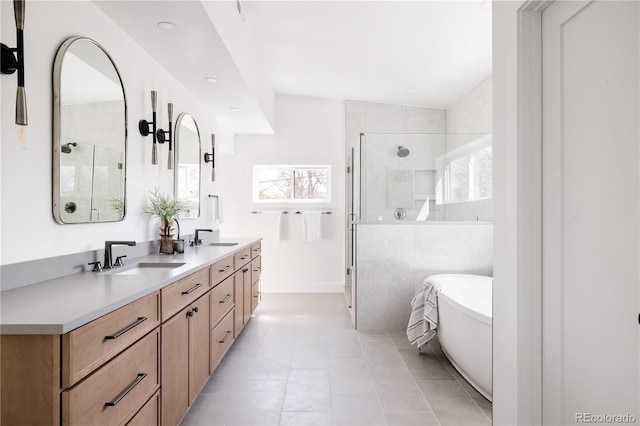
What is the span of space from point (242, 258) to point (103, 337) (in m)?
1.98

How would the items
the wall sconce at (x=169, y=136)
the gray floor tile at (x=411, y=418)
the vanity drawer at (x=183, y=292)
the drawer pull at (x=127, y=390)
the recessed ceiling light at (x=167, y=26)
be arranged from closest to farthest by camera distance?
the drawer pull at (x=127, y=390) < the vanity drawer at (x=183, y=292) < the gray floor tile at (x=411, y=418) < the recessed ceiling light at (x=167, y=26) < the wall sconce at (x=169, y=136)

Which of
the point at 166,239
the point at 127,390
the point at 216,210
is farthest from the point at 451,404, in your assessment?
the point at 216,210

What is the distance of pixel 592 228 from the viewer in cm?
106

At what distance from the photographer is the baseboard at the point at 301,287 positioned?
514 cm

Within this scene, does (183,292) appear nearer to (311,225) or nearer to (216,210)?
(216,210)

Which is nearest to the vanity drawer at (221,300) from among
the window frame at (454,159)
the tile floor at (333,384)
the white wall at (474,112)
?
the tile floor at (333,384)

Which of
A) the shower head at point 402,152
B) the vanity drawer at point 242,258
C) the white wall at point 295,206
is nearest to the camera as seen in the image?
the vanity drawer at point 242,258

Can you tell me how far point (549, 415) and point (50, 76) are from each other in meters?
2.36

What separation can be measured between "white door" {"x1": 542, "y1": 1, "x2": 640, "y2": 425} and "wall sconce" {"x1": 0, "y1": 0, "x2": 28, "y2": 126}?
5.94 feet

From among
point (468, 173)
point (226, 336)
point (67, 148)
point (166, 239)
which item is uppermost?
A: point (468, 173)

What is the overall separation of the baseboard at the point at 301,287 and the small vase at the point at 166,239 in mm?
2664

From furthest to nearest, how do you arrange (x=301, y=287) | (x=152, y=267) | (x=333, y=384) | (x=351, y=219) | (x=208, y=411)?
(x=301, y=287), (x=351, y=219), (x=333, y=384), (x=152, y=267), (x=208, y=411)

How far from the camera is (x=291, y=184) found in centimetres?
520

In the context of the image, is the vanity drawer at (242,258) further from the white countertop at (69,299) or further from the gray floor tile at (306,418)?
the gray floor tile at (306,418)
